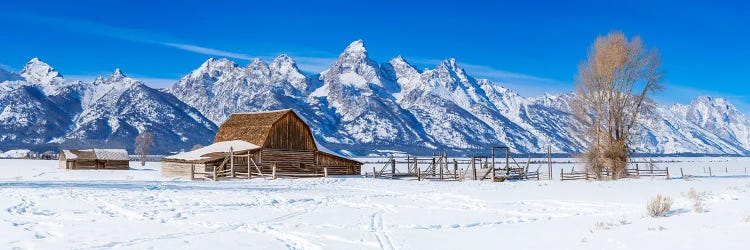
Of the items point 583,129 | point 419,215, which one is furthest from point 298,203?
point 583,129

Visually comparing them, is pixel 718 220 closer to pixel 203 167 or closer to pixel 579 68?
pixel 579 68

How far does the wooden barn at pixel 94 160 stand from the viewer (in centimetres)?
7306

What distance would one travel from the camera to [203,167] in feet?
137

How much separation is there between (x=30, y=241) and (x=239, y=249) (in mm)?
3436

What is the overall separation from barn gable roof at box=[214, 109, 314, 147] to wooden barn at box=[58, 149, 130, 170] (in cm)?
3032

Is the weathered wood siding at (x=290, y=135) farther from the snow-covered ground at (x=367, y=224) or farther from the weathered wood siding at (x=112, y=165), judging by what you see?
the weathered wood siding at (x=112, y=165)

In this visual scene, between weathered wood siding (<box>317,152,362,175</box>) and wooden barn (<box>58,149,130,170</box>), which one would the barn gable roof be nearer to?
weathered wood siding (<box>317,152,362,175</box>)

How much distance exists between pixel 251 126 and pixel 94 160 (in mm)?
35977

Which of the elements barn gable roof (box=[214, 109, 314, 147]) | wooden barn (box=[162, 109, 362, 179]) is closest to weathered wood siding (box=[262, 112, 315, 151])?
wooden barn (box=[162, 109, 362, 179])

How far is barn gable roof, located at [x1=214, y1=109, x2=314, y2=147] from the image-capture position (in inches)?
1816

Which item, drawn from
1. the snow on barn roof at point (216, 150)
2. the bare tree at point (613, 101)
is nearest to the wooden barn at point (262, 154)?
the snow on barn roof at point (216, 150)

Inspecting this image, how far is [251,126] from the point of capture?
158 ft

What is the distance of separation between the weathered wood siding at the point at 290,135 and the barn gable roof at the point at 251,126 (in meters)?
0.35

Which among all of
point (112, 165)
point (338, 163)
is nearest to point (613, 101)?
point (338, 163)
